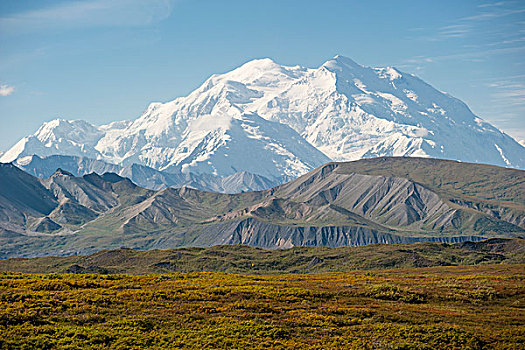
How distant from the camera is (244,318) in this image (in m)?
46.9

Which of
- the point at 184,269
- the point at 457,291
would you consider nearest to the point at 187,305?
the point at 457,291

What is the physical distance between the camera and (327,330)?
145ft

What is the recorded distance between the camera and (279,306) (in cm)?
5231

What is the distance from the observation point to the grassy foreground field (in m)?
40.2

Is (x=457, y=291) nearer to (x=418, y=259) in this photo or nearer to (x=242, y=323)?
(x=242, y=323)

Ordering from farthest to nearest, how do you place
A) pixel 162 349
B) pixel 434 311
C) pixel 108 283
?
pixel 108 283 → pixel 434 311 → pixel 162 349

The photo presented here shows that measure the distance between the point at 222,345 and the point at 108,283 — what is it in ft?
88.5

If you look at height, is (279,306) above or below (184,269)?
above

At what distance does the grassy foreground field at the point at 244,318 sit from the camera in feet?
132

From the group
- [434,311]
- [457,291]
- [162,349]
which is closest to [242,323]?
[162,349]

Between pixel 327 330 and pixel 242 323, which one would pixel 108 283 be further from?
pixel 327 330

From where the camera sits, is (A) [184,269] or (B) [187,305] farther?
(A) [184,269]

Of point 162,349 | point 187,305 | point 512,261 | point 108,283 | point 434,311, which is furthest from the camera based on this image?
point 512,261

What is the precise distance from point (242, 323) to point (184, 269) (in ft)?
502
